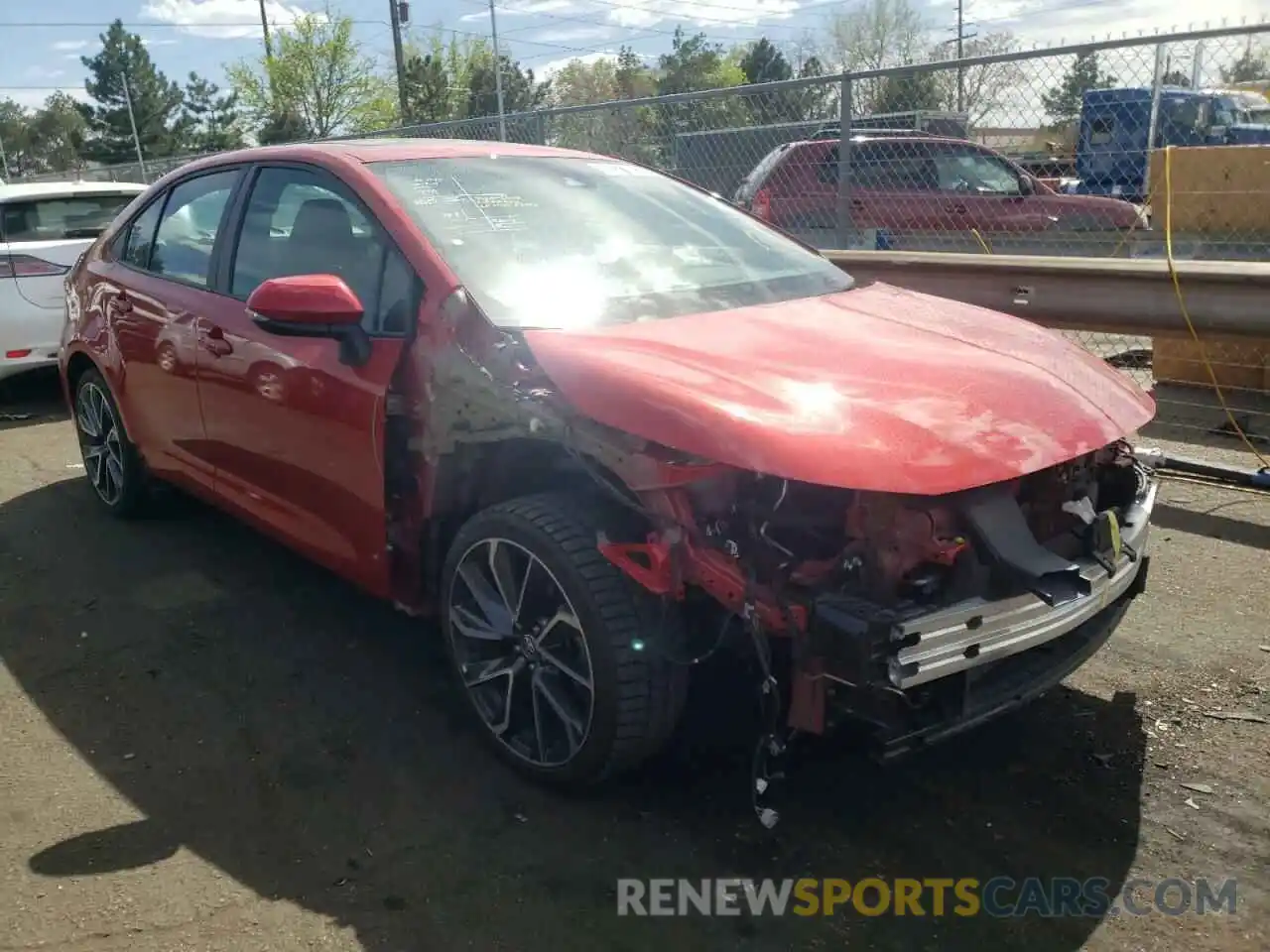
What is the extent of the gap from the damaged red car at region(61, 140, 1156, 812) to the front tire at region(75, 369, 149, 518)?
969mm

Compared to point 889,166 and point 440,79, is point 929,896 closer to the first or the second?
point 889,166

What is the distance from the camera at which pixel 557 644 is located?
9.64 ft

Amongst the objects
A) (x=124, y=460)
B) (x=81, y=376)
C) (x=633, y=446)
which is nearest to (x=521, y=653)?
(x=633, y=446)

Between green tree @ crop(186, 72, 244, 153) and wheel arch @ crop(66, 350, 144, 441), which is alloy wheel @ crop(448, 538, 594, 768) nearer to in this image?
wheel arch @ crop(66, 350, 144, 441)

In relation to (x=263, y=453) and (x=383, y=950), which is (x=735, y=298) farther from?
(x=383, y=950)

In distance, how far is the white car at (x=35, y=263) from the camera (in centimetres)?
748

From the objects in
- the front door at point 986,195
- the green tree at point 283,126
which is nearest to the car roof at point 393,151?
the front door at point 986,195

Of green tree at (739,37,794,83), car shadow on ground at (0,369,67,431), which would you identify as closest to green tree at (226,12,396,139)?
green tree at (739,37,794,83)

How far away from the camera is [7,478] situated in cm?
619

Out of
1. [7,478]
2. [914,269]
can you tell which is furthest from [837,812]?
[7,478]

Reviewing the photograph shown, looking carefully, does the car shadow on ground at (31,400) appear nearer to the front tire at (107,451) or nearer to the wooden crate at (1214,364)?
the front tire at (107,451)

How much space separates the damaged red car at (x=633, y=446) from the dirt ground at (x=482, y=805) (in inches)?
11.3

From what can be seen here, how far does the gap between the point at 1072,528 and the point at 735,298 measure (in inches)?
49.1

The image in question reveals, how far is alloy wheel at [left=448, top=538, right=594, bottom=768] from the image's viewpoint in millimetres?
2891
